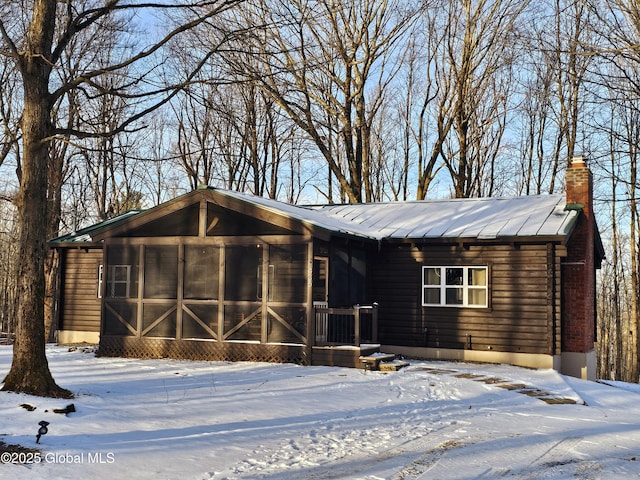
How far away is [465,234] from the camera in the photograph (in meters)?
16.7

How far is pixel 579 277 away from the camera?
16.3m

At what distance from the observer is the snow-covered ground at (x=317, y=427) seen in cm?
676

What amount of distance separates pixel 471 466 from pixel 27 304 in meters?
6.95

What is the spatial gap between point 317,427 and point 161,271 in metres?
8.54

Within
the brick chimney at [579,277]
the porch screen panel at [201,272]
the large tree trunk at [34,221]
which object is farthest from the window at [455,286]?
the large tree trunk at [34,221]

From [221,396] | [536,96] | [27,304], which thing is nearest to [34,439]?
[27,304]

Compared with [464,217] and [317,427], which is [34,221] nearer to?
[317,427]

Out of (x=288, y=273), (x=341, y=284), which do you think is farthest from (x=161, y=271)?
(x=341, y=284)

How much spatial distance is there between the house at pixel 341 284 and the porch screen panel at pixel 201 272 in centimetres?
3

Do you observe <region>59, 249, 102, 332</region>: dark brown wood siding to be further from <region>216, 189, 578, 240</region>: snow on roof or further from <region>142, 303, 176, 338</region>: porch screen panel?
<region>216, 189, 578, 240</region>: snow on roof

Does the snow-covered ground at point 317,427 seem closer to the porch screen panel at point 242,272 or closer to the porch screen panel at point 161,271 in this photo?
the porch screen panel at point 242,272

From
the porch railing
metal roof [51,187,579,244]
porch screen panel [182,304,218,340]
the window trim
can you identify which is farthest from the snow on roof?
the window trim

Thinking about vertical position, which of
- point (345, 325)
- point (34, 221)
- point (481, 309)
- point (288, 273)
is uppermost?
point (34, 221)

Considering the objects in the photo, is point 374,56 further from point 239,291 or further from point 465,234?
point 239,291
